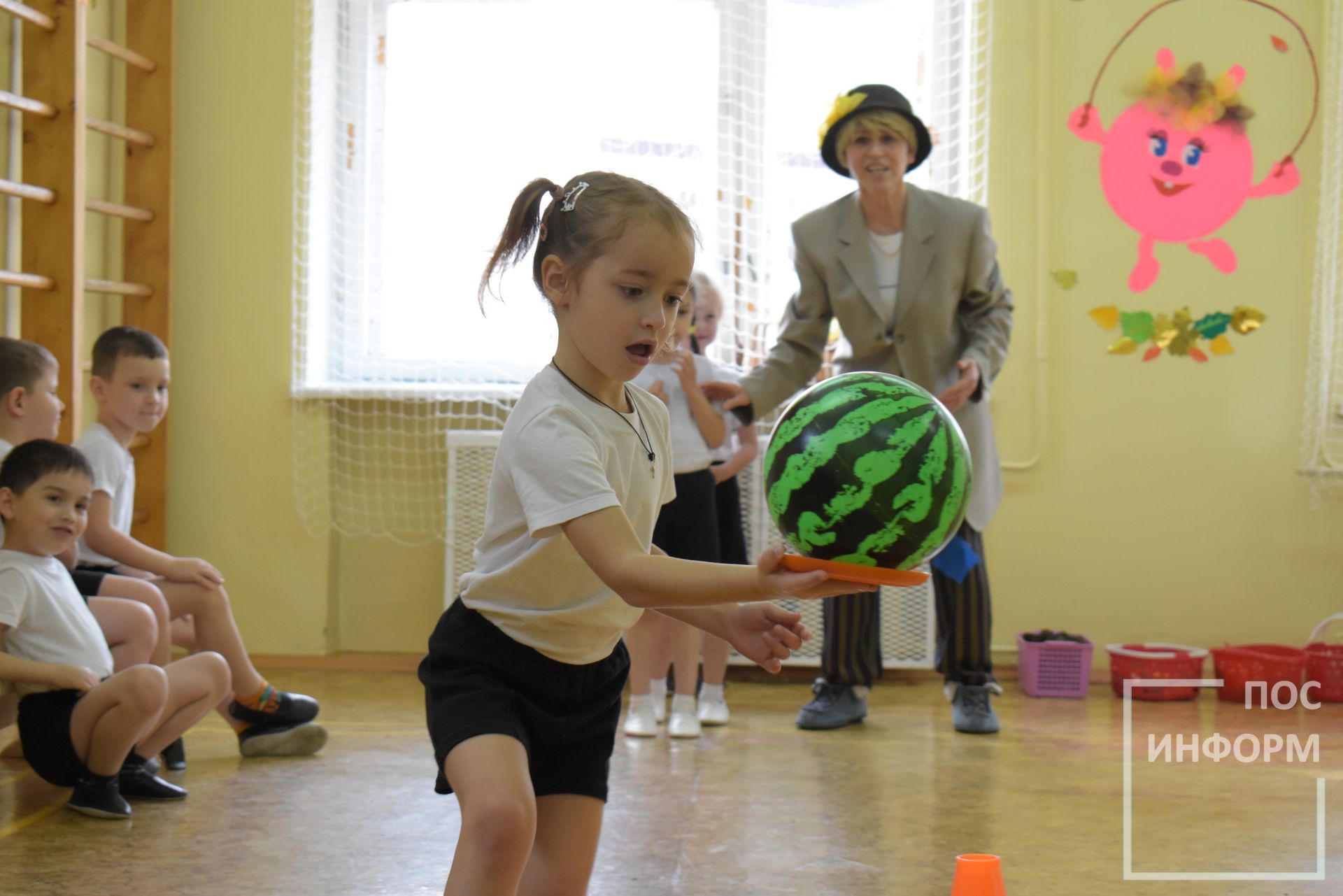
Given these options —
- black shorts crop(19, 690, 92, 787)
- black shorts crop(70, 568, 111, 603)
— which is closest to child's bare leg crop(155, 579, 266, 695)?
black shorts crop(70, 568, 111, 603)

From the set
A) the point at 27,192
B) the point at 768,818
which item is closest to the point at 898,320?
the point at 768,818

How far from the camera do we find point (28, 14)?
3.54 metres

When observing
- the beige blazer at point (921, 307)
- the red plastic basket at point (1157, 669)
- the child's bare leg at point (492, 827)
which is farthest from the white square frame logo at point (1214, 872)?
the child's bare leg at point (492, 827)

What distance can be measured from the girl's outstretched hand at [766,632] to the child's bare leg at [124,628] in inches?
69.8

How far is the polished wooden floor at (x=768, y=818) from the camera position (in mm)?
2227

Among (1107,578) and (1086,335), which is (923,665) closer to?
(1107,578)

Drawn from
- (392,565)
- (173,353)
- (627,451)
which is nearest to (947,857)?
(627,451)

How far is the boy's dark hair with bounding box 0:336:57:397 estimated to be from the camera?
113 inches

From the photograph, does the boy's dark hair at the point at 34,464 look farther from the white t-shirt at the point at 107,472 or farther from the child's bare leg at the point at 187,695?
the child's bare leg at the point at 187,695

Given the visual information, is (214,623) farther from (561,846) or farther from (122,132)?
(122,132)

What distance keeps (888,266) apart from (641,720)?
4.75 ft

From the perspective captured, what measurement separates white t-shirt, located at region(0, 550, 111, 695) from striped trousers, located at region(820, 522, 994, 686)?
76.1 inches

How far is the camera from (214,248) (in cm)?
448

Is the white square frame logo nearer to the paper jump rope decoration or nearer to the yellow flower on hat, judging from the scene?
the yellow flower on hat
